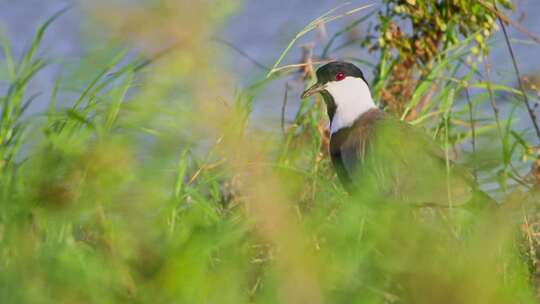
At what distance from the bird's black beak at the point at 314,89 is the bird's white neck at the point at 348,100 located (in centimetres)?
10

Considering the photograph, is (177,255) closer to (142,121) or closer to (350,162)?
(142,121)

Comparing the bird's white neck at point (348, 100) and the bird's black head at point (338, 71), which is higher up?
the bird's black head at point (338, 71)

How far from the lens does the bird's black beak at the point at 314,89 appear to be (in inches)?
193

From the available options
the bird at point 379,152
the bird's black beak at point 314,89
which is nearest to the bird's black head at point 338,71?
the bird at point 379,152

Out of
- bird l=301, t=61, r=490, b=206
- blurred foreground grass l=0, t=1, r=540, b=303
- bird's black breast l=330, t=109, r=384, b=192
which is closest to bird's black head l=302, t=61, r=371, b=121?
bird l=301, t=61, r=490, b=206

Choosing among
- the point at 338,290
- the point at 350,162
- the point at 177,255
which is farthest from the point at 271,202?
the point at 350,162

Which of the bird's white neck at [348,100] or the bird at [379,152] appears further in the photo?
the bird's white neck at [348,100]

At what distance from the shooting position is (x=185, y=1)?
0.96m

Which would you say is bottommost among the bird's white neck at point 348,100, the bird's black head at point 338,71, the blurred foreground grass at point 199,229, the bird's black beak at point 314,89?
the bird's white neck at point 348,100

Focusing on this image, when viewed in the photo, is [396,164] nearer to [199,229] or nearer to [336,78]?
[199,229]

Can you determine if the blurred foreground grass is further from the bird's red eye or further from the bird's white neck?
the bird's red eye

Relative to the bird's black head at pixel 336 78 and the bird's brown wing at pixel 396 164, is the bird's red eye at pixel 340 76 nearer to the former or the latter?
the bird's black head at pixel 336 78

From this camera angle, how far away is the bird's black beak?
4907 millimetres

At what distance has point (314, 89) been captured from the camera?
16.5 feet
